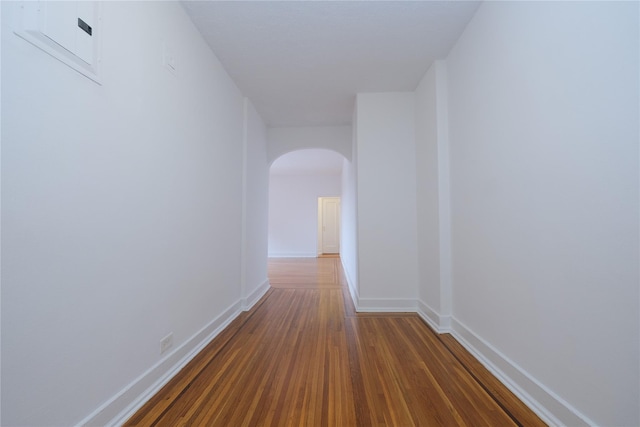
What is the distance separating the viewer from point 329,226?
11.1 m

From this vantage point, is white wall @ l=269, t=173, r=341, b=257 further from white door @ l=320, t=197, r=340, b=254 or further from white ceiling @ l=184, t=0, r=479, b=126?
white ceiling @ l=184, t=0, r=479, b=126

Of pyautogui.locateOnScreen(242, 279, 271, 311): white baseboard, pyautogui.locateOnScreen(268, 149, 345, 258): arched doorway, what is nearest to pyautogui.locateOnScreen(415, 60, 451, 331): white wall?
pyautogui.locateOnScreen(242, 279, 271, 311): white baseboard

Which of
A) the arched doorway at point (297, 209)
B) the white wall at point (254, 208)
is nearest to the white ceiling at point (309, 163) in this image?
the arched doorway at point (297, 209)

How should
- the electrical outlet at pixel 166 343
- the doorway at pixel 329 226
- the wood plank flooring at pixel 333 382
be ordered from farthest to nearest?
the doorway at pixel 329 226, the electrical outlet at pixel 166 343, the wood plank flooring at pixel 333 382

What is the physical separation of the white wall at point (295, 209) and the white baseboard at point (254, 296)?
528 cm

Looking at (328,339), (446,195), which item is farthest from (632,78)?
(328,339)

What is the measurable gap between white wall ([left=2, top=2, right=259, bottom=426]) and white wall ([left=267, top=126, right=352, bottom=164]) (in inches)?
93.4

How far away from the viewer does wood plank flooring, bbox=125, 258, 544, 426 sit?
56.7 inches

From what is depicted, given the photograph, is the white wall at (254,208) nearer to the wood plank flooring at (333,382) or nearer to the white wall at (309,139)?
the white wall at (309,139)

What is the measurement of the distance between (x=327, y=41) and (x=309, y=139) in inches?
90.3

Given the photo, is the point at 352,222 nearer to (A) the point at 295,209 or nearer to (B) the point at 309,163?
(B) the point at 309,163

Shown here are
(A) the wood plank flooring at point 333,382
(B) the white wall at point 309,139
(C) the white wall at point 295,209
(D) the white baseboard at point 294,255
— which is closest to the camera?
(A) the wood plank flooring at point 333,382

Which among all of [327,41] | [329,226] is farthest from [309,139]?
[329,226]

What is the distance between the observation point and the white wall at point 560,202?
1.08 meters
